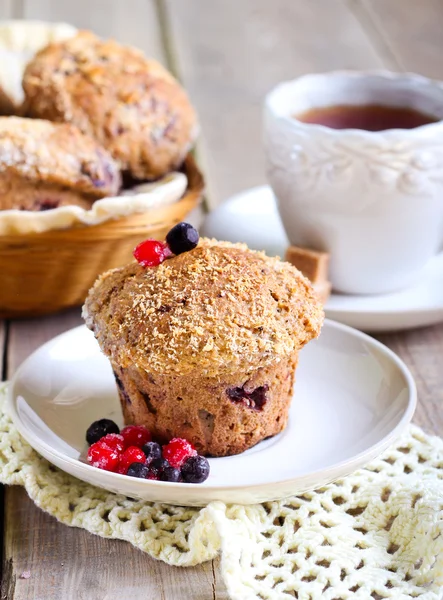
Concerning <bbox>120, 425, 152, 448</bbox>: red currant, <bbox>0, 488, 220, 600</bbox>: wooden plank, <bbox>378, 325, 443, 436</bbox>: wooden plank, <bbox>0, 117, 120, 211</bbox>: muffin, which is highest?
<bbox>0, 117, 120, 211</bbox>: muffin

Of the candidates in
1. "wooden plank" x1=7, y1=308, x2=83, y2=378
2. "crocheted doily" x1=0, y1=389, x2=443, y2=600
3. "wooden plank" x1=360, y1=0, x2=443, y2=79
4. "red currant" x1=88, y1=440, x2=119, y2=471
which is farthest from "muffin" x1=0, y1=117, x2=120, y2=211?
"wooden plank" x1=360, y1=0, x2=443, y2=79

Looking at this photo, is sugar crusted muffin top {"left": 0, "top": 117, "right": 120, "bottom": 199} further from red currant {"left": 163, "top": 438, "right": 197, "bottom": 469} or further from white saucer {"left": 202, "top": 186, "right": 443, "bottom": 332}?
red currant {"left": 163, "top": 438, "right": 197, "bottom": 469}

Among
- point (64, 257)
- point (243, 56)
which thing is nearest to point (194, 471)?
point (64, 257)

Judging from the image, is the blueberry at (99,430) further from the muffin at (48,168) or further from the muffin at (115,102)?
the muffin at (115,102)

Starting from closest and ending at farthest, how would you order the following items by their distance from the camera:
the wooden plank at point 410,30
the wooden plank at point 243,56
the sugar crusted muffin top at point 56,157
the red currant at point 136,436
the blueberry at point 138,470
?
the blueberry at point 138,470 < the red currant at point 136,436 < the sugar crusted muffin top at point 56,157 < the wooden plank at point 243,56 < the wooden plank at point 410,30

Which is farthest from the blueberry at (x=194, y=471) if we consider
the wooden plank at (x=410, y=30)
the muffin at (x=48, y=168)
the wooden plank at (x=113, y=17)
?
the wooden plank at (x=113, y=17)

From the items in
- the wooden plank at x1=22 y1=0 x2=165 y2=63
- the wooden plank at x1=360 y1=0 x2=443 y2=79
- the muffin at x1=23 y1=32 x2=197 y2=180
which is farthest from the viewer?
the wooden plank at x1=22 y1=0 x2=165 y2=63
